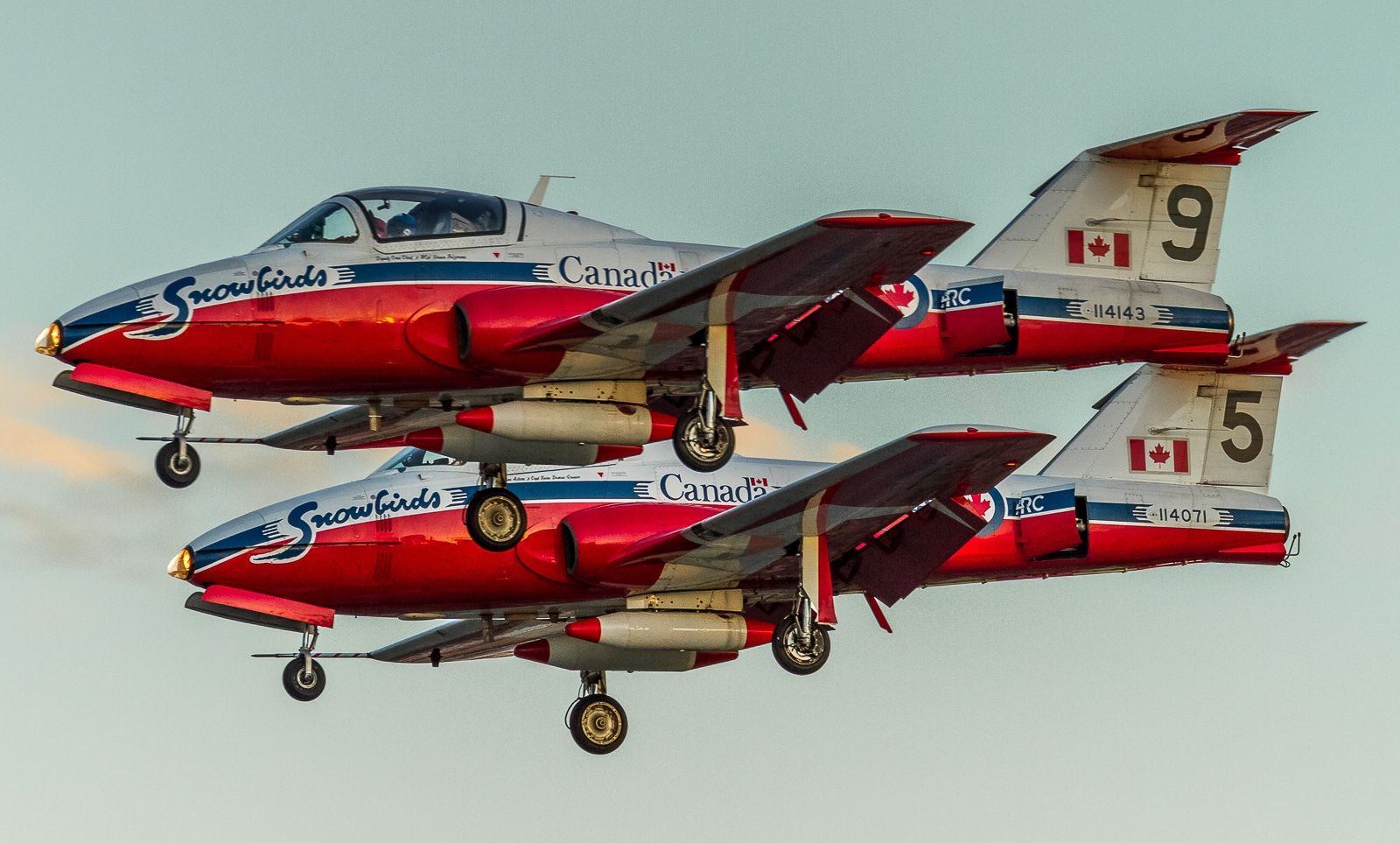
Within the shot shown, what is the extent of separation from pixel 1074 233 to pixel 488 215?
25.8 ft

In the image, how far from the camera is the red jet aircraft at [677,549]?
27.0 m

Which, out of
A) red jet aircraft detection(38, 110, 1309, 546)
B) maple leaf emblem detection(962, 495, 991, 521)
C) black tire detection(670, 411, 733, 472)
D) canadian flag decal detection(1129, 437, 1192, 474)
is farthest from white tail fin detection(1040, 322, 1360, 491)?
black tire detection(670, 411, 733, 472)

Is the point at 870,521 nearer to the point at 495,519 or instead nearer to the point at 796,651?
the point at 796,651

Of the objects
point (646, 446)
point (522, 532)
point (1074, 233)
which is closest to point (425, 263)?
point (522, 532)

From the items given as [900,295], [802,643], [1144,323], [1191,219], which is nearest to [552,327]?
[900,295]

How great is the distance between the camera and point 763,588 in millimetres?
29688

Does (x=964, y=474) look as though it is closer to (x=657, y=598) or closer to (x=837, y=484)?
(x=837, y=484)

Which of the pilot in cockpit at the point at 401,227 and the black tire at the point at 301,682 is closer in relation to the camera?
the pilot in cockpit at the point at 401,227

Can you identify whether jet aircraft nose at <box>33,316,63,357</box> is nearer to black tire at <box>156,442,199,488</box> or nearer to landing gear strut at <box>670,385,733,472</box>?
black tire at <box>156,442,199,488</box>

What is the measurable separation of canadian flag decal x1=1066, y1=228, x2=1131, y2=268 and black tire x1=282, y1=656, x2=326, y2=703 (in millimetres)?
10873

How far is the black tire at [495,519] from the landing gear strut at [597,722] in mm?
5232

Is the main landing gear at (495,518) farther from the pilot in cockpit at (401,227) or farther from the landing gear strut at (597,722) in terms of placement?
the landing gear strut at (597,722)

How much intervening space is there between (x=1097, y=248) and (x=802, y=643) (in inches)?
250

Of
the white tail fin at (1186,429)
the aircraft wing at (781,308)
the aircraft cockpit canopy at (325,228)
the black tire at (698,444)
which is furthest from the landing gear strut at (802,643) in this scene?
the white tail fin at (1186,429)
